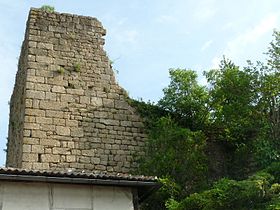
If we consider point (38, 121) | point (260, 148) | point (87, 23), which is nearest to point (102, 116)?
point (38, 121)

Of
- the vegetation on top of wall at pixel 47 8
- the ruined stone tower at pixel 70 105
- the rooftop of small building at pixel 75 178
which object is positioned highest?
the vegetation on top of wall at pixel 47 8

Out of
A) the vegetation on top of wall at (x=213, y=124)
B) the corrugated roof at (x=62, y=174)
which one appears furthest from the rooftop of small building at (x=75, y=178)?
the vegetation on top of wall at (x=213, y=124)

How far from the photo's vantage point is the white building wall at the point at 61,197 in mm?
8414

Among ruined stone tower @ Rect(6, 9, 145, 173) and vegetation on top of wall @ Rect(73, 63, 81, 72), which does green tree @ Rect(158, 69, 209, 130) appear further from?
vegetation on top of wall @ Rect(73, 63, 81, 72)

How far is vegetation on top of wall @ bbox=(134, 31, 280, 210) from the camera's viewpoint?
13312 mm

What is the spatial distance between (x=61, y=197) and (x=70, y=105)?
5594mm

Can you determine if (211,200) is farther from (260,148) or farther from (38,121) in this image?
(38,121)

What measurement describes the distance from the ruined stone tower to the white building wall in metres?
4.28

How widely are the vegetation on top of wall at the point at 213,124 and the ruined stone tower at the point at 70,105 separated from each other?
2.12 feet

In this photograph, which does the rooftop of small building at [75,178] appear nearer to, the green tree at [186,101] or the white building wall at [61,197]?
the white building wall at [61,197]

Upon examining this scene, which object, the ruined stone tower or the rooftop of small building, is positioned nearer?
the rooftop of small building

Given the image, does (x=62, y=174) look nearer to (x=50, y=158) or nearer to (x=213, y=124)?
(x=50, y=158)

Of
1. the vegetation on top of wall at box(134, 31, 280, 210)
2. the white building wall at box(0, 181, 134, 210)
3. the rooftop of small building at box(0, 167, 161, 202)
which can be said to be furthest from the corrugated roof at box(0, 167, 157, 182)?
the vegetation on top of wall at box(134, 31, 280, 210)

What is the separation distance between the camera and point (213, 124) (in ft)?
49.3
